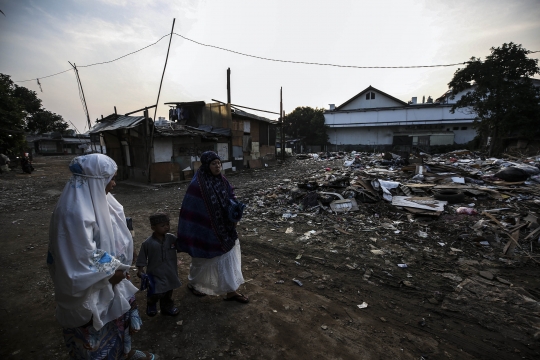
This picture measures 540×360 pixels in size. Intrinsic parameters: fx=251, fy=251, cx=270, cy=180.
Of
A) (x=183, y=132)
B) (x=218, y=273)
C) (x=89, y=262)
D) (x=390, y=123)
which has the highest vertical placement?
(x=390, y=123)

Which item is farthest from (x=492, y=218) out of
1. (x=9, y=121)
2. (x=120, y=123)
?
(x=9, y=121)

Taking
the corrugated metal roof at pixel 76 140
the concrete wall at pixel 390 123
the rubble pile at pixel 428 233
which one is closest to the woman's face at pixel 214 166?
the rubble pile at pixel 428 233

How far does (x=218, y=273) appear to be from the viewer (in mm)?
2705

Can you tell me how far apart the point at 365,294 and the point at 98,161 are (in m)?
3.17

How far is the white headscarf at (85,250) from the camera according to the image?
138 cm

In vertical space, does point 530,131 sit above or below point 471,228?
above

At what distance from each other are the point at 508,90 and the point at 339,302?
22.7 metres

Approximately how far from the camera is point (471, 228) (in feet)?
16.8

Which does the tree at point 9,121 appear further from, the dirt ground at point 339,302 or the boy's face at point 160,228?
the boy's face at point 160,228

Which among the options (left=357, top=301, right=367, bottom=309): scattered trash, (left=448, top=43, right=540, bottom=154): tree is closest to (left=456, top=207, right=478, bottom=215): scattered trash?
(left=357, top=301, right=367, bottom=309): scattered trash

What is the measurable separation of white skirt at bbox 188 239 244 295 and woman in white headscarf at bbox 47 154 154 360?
100cm

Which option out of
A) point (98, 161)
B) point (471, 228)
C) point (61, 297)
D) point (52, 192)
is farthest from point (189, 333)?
point (52, 192)

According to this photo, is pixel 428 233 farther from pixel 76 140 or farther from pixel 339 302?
pixel 76 140

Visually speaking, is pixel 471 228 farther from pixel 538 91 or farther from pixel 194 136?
pixel 538 91
